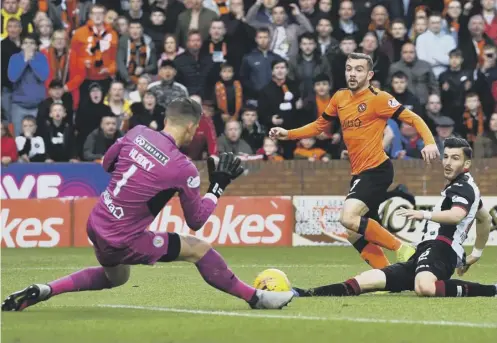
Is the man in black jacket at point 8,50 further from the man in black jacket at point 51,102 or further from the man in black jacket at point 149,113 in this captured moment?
the man in black jacket at point 149,113

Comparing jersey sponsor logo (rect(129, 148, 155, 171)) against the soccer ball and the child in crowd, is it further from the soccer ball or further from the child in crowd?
the child in crowd

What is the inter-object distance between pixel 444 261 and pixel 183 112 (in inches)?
124

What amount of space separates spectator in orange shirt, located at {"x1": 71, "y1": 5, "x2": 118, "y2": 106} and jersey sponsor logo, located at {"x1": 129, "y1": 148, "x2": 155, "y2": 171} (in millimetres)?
11820

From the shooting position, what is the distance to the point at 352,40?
20625 millimetres

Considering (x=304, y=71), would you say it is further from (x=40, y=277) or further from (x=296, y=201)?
(x=40, y=277)

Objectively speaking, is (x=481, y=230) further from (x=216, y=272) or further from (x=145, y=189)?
(x=145, y=189)

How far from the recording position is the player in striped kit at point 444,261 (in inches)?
432

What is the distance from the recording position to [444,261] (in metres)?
11.1

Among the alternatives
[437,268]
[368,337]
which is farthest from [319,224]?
[368,337]

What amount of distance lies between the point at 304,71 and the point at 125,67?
301 centimetres

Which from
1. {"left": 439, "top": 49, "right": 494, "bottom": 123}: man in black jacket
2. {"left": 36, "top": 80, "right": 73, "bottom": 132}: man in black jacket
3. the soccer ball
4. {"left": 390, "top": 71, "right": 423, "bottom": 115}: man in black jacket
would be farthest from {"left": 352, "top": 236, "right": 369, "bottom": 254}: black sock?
{"left": 36, "top": 80, "right": 73, "bottom": 132}: man in black jacket

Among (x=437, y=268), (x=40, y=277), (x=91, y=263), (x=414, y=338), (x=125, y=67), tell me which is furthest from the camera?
(x=125, y=67)

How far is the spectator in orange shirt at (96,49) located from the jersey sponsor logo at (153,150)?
38.8 feet

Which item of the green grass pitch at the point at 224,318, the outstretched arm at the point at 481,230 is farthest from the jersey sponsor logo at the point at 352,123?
the outstretched arm at the point at 481,230
